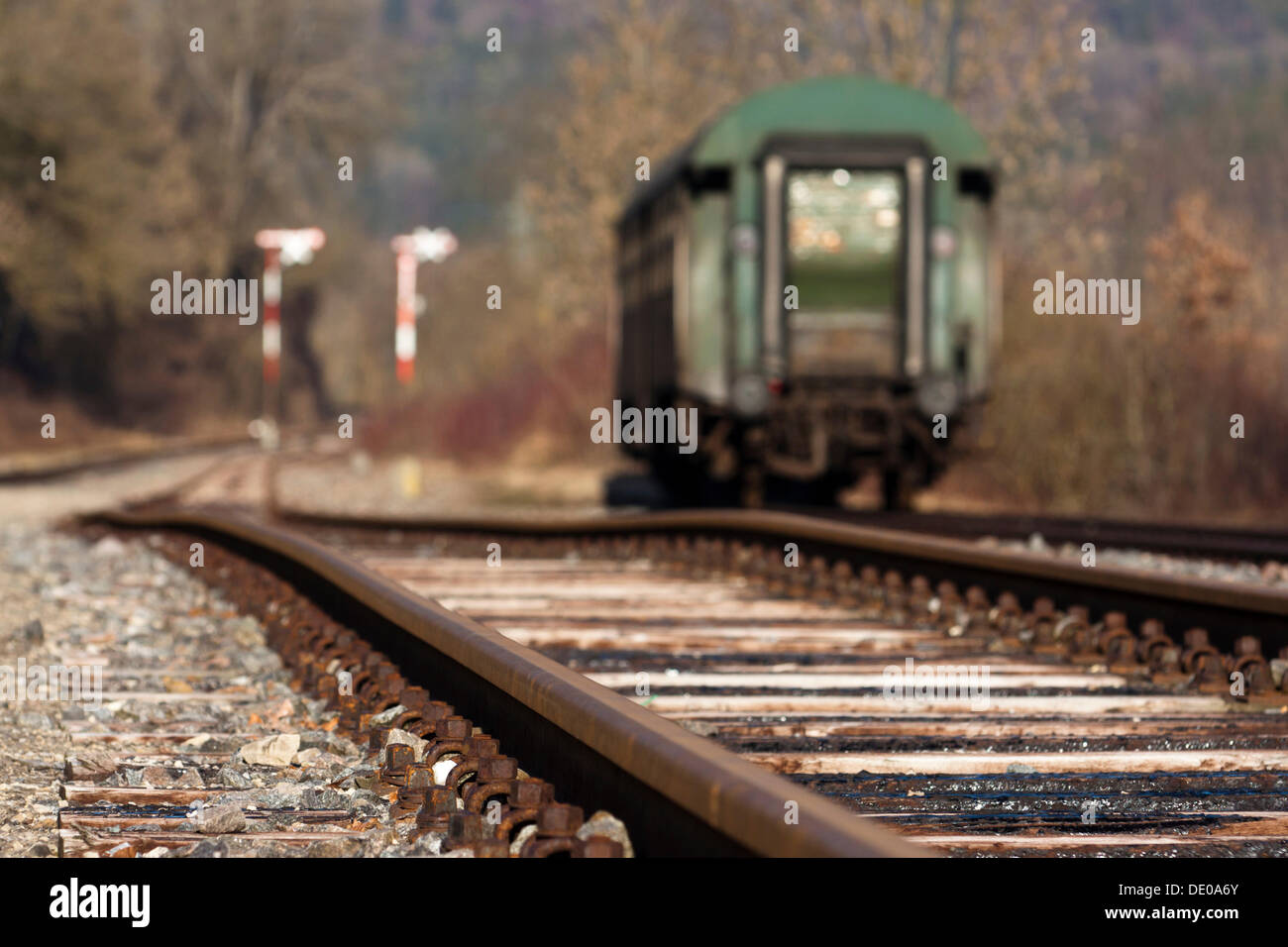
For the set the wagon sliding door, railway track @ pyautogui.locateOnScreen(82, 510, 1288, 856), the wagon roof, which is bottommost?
railway track @ pyautogui.locateOnScreen(82, 510, 1288, 856)

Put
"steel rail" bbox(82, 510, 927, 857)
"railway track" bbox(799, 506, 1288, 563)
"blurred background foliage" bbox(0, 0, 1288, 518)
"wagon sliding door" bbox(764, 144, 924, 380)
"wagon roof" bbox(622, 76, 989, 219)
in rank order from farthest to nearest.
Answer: "blurred background foliage" bbox(0, 0, 1288, 518) → "wagon sliding door" bbox(764, 144, 924, 380) → "wagon roof" bbox(622, 76, 989, 219) → "railway track" bbox(799, 506, 1288, 563) → "steel rail" bbox(82, 510, 927, 857)

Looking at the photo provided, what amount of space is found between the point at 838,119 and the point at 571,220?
19830mm

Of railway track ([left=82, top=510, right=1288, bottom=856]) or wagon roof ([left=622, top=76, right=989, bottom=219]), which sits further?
wagon roof ([left=622, top=76, right=989, bottom=219])

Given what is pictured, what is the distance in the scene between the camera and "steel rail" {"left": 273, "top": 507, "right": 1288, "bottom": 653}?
579 cm

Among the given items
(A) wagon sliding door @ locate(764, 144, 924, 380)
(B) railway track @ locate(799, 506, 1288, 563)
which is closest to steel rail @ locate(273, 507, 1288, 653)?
(B) railway track @ locate(799, 506, 1288, 563)

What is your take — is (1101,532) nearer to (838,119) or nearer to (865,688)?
(838,119)

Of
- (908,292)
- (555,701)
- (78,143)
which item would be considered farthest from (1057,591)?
(78,143)

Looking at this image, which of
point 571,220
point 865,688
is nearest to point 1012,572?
point 865,688

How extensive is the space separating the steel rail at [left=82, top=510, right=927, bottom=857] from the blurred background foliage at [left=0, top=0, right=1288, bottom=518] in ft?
37.8

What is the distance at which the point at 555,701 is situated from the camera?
374 centimetres

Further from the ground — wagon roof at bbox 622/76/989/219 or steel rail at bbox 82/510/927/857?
wagon roof at bbox 622/76/989/219

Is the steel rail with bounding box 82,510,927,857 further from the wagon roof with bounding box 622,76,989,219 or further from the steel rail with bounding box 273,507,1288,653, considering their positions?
the wagon roof with bounding box 622,76,989,219

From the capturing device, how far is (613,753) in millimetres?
3387

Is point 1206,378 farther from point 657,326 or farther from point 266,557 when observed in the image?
point 266,557
